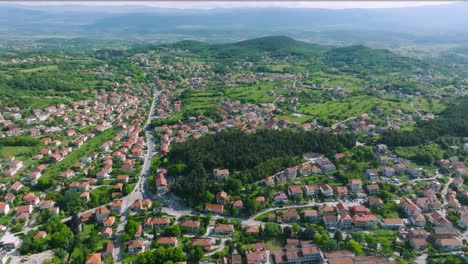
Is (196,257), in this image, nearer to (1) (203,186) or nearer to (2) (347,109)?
(1) (203,186)

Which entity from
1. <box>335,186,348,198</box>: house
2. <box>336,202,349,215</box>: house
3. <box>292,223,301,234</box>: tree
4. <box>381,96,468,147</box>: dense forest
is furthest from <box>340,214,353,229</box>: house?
<box>381,96,468,147</box>: dense forest

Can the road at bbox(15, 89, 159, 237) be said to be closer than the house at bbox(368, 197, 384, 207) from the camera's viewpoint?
No

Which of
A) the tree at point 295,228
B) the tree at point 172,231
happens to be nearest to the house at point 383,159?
the tree at point 295,228

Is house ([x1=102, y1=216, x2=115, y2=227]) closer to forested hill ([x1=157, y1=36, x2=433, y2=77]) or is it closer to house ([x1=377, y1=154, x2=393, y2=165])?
house ([x1=377, y1=154, x2=393, y2=165])

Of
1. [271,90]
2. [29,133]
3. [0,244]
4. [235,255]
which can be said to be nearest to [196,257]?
[235,255]

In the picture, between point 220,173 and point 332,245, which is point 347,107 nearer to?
point 220,173
